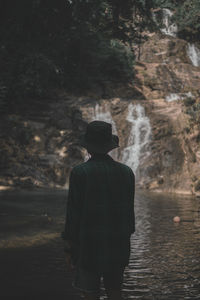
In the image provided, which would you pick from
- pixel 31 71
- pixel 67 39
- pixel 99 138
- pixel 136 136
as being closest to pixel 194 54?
pixel 136 136

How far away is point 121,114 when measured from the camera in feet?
95.8

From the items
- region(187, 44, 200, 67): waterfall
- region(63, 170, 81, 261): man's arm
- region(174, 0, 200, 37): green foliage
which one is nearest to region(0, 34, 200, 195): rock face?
region(187, 44, 200, 67): waterfall

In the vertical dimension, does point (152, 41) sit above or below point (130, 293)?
above

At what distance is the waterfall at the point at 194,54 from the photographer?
4712cm

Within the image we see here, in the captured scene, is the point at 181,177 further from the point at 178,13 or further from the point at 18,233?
the point at 178,13

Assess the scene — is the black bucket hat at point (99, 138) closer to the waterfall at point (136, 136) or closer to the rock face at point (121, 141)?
the rock face at point (121, 141)

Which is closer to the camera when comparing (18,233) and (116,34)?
(18,233)

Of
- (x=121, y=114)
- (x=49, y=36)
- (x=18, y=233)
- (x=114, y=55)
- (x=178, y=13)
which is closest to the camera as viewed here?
(x=18, y=233)

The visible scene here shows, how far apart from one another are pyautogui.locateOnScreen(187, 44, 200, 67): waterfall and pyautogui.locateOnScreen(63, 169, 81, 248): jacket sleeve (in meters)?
46.8

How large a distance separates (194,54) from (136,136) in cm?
2431

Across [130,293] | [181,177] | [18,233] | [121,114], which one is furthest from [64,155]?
[130,293]

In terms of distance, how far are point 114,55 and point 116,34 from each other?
27.8 m

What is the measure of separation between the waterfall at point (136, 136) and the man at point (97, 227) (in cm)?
2314

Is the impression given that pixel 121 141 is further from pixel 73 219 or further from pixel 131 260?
pixel 73 219
